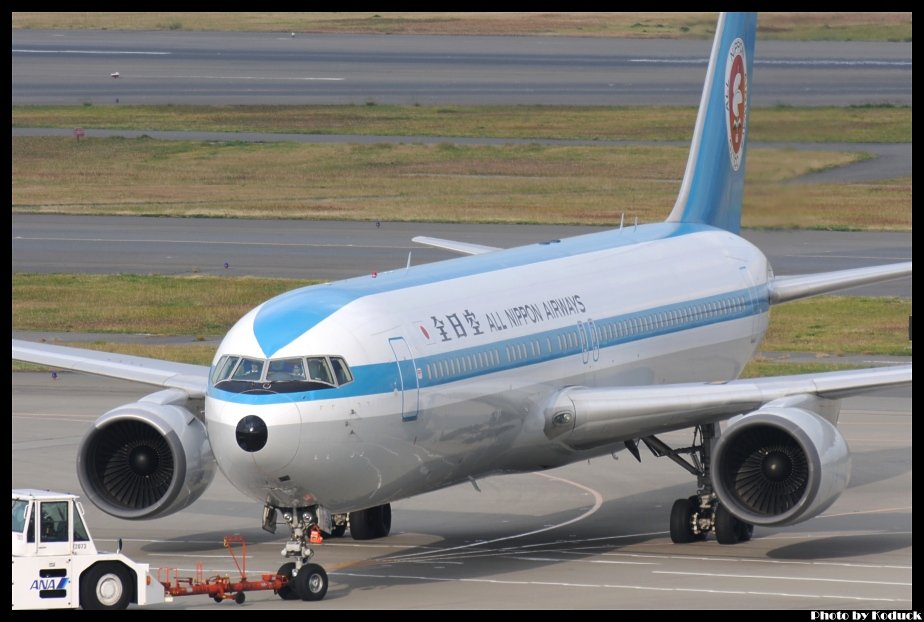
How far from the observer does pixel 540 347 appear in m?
34.6

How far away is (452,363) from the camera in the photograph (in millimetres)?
31734

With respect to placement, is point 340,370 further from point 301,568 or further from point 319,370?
point 301,568

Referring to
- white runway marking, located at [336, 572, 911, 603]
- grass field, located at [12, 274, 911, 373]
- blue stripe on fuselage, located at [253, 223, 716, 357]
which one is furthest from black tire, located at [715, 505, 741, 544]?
grass field, located at [12, 274, 911, 373]

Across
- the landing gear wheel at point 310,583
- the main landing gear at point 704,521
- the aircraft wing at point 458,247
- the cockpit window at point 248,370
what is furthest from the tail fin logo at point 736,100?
the landing gear wheel at point 310,583

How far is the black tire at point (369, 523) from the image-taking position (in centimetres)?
3650

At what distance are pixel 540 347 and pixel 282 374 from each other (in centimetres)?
697

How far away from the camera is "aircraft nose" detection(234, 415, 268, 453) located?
28.4 meters

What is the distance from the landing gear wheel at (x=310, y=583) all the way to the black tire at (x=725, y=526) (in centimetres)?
962

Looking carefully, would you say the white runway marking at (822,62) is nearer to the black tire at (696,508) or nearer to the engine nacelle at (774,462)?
the black tire at (696,508)

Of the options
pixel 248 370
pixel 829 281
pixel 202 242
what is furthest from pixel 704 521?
pixel 202 242
